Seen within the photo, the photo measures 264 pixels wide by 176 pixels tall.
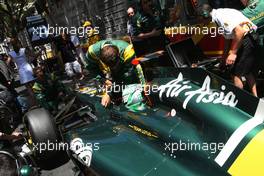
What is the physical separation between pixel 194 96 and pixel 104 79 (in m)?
2.12

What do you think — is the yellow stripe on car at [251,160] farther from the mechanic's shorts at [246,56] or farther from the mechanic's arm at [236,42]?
the mechanic's shorts at [246,56]

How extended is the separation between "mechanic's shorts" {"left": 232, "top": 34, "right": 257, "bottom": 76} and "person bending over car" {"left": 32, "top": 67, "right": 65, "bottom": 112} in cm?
312

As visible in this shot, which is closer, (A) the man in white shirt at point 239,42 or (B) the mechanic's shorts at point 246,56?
(A) the man in white shirt at point 239,42

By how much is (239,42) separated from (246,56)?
28 centimetres

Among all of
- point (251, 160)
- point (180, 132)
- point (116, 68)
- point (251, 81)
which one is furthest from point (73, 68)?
point (251, 160)

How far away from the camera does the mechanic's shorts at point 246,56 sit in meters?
3.93

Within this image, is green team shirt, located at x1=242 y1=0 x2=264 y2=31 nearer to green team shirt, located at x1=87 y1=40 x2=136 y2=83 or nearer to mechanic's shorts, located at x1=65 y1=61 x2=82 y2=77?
green team shirt, located at x1=87 y1=40 x2=136 y2=83

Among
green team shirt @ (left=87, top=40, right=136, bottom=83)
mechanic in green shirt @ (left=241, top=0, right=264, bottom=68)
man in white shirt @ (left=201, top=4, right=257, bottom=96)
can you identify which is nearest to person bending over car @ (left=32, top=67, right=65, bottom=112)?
green team shirt @ (left=87, top=40, right=136, bottom=83)

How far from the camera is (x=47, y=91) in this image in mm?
Result: 6035

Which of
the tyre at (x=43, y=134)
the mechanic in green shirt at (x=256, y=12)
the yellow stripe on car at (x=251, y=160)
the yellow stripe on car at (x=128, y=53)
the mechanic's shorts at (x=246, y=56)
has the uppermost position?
the mechanic in green shirt at (x=256, y=12)

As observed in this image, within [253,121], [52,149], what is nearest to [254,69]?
[253,121]

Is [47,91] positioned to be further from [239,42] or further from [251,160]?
[251,160]

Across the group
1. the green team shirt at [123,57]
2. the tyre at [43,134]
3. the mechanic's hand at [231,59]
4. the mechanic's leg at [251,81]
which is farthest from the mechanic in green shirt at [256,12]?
the tyre at [43,134]

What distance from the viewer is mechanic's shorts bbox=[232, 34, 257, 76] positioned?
12.9 feet
